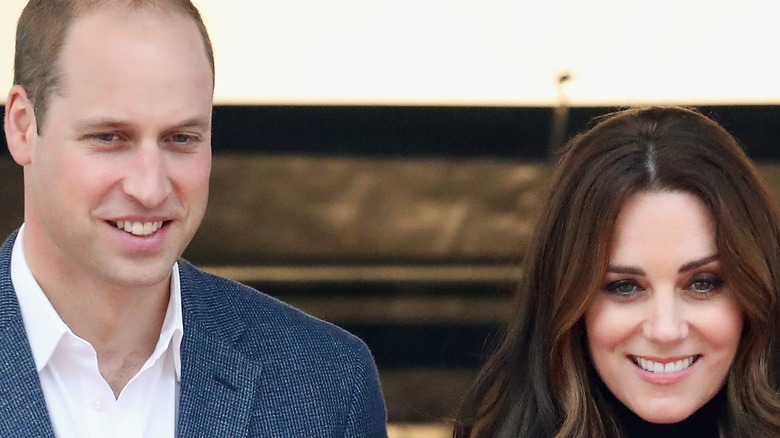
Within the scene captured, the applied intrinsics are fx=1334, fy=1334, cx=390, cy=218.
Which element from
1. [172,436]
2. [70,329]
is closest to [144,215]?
[70,329]

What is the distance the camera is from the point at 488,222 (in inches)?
186

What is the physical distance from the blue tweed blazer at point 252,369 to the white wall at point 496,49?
1.71 meters

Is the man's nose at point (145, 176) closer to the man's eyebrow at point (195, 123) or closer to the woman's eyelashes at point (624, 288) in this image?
the man's eyebrow at point (195, 123)

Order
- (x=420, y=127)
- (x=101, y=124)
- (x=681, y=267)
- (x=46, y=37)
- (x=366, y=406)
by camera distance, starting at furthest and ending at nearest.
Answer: (x=420, y=127) → (x=366, y=406) → (x=681, y=267) → (x=46, y=37) → (x=101, y=124)

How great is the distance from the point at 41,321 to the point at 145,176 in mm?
339

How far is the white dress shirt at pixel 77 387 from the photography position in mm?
2326

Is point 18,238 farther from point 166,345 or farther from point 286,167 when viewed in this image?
point 286,167

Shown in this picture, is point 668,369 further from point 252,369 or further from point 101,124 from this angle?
point 101,124

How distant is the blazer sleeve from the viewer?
101 inches

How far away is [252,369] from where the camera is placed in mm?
2527

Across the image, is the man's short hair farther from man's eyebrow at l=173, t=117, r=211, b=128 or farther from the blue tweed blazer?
the blue tweed blazer

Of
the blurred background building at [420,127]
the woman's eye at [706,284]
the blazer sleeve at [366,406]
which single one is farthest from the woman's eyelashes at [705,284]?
the blurred background building at [420,127]

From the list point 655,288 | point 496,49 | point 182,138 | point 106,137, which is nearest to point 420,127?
point 496,49

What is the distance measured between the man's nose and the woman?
0.84m
